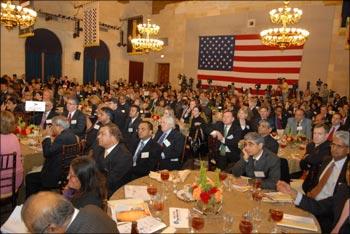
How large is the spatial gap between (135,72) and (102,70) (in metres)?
2.52

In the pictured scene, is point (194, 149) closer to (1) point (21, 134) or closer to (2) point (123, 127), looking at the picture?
(2) point (123, 127)

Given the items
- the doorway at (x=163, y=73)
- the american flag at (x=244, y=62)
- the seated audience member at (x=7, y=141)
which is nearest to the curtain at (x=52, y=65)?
the doorway at (x=163, y=73)

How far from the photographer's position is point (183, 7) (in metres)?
18.8

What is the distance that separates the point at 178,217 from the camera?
101 inches

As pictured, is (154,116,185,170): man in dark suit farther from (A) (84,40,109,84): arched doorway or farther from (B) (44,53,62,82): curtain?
(A) (84,40,109,84): arched doorway

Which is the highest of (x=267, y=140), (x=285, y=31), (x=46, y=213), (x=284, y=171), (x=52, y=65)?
(x=285, y=31)

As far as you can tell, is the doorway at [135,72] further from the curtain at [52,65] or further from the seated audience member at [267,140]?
the seated audience member at [267,140]

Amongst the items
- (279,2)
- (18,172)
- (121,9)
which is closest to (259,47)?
(279,2)

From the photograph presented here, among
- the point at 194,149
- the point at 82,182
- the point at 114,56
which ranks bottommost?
the point at 194,149

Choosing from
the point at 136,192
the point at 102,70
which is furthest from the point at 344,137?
the point at 102,70

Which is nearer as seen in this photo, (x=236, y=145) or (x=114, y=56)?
(x=236, y=145)

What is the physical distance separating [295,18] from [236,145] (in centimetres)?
669

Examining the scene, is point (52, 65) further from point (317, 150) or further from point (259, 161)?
point (259, 161)

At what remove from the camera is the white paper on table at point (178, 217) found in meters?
2.44
